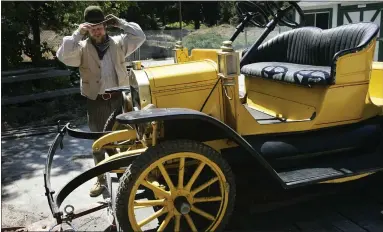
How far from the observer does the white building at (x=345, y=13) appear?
12.2 m

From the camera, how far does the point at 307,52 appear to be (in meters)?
4.16

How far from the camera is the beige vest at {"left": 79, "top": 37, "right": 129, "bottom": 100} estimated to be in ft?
12.6

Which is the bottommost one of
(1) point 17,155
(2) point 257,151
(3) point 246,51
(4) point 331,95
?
(1) point 17,155

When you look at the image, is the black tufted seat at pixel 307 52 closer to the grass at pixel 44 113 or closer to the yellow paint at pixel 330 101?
the yellow paint at pixel 330 101

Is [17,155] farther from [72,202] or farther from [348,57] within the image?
[348,57]

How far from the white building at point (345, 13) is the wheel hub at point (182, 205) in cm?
1008

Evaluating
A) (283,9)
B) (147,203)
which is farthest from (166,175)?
(283,9)

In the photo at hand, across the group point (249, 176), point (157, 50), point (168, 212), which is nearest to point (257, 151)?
point (249, 176)

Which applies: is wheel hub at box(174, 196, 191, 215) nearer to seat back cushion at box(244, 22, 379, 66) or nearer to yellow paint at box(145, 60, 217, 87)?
yellow paint at box(145, 60, 217, 87)

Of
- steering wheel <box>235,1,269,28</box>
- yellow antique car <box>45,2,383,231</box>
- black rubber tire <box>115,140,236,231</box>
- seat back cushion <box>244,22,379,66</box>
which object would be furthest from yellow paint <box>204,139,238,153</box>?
steering wheel <box>235,1,269,28</box>

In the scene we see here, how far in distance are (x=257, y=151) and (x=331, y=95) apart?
86 cm

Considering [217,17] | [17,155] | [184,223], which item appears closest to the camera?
[184,223]

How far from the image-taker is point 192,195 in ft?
9.08

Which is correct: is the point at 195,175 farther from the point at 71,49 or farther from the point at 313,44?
the point at 313,44
